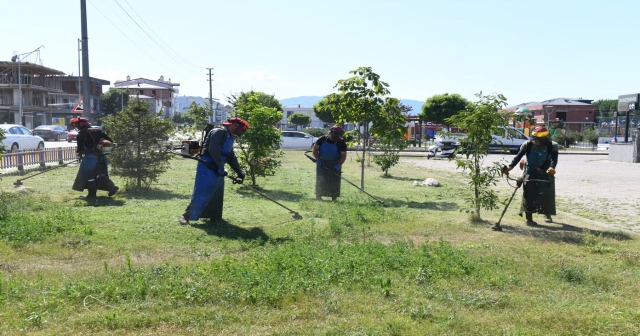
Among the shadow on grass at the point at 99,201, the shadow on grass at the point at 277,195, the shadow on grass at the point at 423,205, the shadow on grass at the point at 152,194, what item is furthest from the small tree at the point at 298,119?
the shadow on grass at the point at 99,201

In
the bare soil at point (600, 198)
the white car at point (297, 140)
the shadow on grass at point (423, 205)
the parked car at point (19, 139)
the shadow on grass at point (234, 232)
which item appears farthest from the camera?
the white car at point (297, 140)

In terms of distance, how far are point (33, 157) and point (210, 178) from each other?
12.2 meters

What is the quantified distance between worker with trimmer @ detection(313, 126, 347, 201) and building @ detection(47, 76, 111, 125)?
2504 inches

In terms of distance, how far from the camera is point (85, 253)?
21.1 ft

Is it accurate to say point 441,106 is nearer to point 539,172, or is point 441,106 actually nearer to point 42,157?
point 42,157

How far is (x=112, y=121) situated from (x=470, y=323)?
10085mm

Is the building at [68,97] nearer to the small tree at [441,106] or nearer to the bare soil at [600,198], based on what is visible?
the small tree at [441,106]

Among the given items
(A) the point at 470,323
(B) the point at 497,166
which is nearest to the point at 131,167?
(B) the point at 497,166

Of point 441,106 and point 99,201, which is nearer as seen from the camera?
point 99,201

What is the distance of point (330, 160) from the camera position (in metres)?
11.5

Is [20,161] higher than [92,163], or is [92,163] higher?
[92,163]

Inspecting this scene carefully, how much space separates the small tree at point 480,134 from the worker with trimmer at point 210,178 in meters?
3.42

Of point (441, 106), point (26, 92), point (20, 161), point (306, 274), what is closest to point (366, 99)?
point (306, 274)

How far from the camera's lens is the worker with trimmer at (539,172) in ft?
30.0
